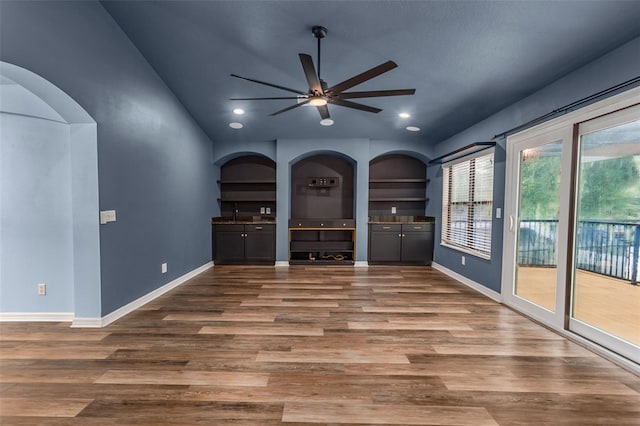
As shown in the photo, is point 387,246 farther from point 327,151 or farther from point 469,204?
point 327,151

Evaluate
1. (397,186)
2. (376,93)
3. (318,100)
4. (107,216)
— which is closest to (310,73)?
(318,100)

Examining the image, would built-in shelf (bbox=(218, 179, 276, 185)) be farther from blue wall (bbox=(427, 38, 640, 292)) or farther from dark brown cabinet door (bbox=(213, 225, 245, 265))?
blue wall (bbox=(427, 38, 640, 292))

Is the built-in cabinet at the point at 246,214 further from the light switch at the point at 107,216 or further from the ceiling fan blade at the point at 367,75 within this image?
the ceiling fan blade at the point at 367,75

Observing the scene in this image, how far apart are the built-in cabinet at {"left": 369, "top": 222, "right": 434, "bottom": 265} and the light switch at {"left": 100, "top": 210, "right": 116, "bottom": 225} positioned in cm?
447

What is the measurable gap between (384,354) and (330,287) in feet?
6.88

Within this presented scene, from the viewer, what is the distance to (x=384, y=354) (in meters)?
2.46

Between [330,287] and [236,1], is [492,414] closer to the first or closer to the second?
[330,287]

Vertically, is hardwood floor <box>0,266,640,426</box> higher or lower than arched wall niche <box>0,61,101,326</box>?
lower

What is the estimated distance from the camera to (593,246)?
296 cm

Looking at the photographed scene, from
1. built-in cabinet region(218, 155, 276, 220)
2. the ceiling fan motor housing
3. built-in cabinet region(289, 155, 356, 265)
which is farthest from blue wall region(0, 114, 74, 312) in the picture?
built-in cabinet region(289, 155, 356, 265)

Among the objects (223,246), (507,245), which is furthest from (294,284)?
(507,245)

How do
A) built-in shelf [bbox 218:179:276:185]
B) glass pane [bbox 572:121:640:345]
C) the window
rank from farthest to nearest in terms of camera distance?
built-in shelf [bbox 218:179:276:185] < the window < glass pane [bbox 572:121:640:345]

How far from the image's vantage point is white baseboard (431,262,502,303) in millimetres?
3971

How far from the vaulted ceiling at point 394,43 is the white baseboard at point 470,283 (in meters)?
2.55
